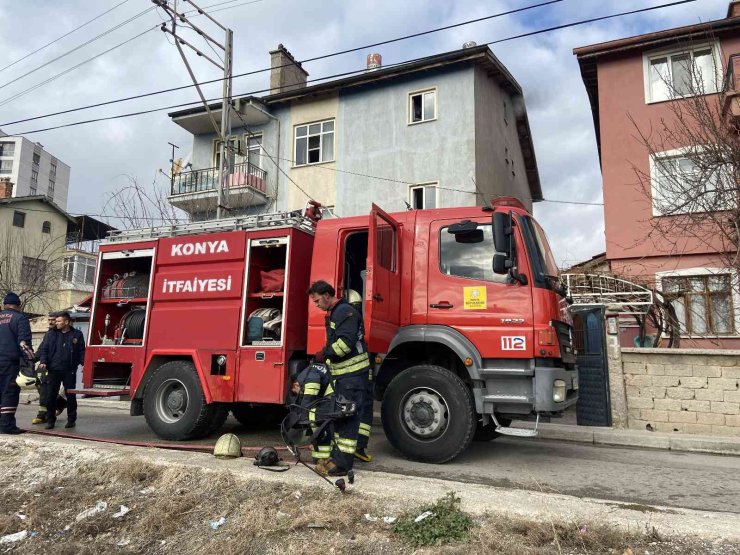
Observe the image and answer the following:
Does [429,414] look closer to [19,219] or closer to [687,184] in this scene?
[687,184]

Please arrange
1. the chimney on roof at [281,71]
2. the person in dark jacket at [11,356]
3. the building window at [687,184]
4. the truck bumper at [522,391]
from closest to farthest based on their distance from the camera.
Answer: the truck bumper at [522,391] → the person in dark jacket at [11,356] → the building window at [687,184] → the chimney on roof at [281,71]

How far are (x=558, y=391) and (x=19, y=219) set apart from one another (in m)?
36.9

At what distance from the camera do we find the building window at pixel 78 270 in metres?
31.9

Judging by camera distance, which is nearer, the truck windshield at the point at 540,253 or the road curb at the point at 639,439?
the truck windshield at the point at 540,253

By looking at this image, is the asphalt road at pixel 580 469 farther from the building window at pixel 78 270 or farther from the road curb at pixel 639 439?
the building window at pixel 78 270

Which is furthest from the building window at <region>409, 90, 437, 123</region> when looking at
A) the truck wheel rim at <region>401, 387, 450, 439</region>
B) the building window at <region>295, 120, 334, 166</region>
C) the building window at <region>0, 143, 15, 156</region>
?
the building window at <region>0, 143, 15, 156</region>

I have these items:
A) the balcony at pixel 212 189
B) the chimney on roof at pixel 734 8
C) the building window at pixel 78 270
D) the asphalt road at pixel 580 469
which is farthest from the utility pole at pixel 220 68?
the building window at pixel 78 270

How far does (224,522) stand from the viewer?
383cm

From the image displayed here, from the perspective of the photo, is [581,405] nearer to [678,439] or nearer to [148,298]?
[678,439]

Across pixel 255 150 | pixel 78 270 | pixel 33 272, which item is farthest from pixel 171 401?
pixel 78 270

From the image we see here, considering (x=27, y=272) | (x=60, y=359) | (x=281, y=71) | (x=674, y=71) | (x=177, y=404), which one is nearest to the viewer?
(x=177, y=404)

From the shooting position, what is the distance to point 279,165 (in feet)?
62.8

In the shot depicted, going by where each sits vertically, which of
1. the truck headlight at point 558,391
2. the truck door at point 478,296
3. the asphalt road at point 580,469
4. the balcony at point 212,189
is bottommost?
the asphalt road at point 580,469

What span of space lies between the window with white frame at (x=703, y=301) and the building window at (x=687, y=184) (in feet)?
5.57
